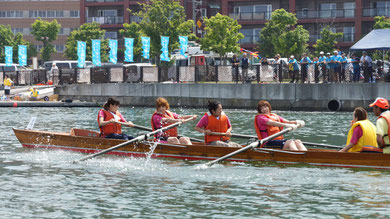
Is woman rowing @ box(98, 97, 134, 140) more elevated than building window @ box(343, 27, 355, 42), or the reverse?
building window @ box(343, 27, 355, 42)

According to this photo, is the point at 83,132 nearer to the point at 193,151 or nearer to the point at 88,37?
the point at 193,151

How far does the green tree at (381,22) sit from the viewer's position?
2899 inches

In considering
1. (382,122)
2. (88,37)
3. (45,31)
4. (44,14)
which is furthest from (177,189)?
(44,14)

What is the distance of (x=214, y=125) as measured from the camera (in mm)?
20875

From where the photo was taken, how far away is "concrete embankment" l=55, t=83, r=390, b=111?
43062mm

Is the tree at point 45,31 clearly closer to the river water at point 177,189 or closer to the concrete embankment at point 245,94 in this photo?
the concrete embankment at point 245,94

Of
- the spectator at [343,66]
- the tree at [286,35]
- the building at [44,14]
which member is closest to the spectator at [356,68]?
the spectator at [343,66]

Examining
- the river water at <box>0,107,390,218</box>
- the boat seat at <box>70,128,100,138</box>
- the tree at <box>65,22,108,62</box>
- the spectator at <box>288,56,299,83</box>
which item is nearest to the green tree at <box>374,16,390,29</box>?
the spectator at <box>288,56,299,83</box>

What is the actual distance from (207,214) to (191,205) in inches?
36.7

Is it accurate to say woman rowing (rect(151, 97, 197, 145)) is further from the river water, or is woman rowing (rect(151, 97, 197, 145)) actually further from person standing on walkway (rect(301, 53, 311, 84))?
person standing on walkway (rect(301, 53, 311, 84))

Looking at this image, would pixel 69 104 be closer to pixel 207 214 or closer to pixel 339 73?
pixel 339 73

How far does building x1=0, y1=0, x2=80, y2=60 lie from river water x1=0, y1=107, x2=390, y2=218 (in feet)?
333

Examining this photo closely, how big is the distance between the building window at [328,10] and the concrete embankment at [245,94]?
35.4 m

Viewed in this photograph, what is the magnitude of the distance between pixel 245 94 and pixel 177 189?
29.9m
